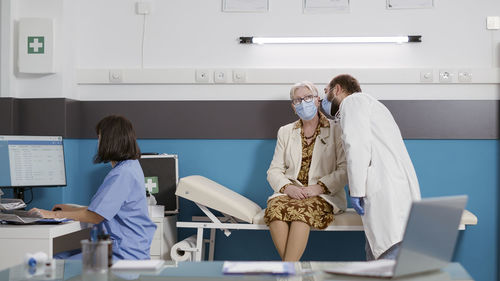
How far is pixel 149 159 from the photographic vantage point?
3625 mm

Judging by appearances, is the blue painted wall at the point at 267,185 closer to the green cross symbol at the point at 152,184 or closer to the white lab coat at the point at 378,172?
the green cross symbol at the point at 152,184

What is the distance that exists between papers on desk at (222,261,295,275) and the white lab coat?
4.09 ft

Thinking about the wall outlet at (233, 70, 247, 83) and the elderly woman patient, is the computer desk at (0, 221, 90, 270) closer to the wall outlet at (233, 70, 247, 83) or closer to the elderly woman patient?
the elderly woman patient

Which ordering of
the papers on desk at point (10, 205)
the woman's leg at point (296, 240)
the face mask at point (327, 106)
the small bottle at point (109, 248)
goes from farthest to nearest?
1. the face mask at point (327, 106)
2. the woman's leg at point (296, 240)
3. the papers on desk at point (10, 205)
4. the small bottle at point (109, 248)

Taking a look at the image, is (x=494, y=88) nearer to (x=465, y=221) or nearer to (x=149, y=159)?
(x=465, y=221)

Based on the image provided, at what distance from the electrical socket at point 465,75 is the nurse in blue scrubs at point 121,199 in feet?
A: 7.48

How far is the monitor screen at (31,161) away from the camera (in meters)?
3.14

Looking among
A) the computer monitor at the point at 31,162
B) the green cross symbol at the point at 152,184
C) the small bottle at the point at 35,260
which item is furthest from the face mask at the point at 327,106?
the small bottle at the point at 35,260

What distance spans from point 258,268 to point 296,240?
1611 millimetres

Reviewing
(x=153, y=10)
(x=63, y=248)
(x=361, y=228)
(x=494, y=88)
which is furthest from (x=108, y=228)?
(x=494, y=88)

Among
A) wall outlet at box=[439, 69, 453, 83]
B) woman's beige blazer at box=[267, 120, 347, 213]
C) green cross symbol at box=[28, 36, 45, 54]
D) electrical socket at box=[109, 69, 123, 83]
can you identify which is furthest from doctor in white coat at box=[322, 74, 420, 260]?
green cross symbol at box=[28, 36, 45, 54]

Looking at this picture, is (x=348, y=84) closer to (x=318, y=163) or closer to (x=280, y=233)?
(x=318, y=163)

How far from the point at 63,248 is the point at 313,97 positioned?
1.73 metres

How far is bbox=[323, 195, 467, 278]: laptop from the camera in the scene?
1.39m
